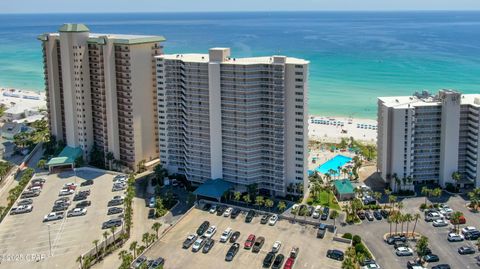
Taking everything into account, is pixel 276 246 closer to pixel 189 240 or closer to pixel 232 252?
pixel 232 252

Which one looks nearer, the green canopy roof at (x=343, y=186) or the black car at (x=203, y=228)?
the black car at (x=203, y=228)

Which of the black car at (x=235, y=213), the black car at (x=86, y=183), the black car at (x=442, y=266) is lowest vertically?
the black car at (x=442, y=266)

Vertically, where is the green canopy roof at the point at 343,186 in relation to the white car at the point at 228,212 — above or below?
above

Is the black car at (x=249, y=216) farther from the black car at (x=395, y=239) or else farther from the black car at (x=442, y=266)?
the black car at (x=442, y=266)

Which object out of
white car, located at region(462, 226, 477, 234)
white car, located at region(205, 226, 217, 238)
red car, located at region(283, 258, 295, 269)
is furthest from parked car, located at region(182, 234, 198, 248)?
white car, located at region(462, 226, 477, 234)

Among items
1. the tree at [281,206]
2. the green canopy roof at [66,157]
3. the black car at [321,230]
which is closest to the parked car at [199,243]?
the tree at [281,206]

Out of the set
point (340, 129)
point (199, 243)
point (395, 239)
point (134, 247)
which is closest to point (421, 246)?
point (395, 239)
